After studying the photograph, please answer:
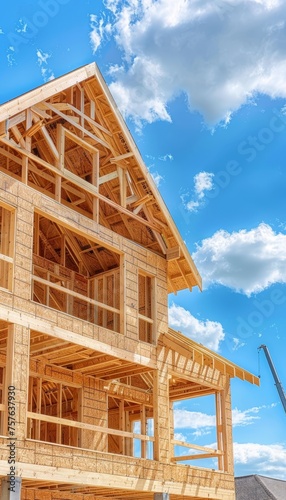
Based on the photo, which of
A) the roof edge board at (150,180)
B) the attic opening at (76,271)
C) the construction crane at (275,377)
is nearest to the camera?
the roof edge board at (150,180)

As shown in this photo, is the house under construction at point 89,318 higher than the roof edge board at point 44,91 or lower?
lower

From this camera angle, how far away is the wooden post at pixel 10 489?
54.5ft

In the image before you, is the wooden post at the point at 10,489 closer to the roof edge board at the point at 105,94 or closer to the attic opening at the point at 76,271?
the attic opening at the point at 76,271

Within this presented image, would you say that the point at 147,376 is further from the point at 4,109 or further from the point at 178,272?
the point at 4,109

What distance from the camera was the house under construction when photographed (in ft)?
61.4

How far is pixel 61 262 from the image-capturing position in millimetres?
25000

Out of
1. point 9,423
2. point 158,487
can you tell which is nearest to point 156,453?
point 158,487

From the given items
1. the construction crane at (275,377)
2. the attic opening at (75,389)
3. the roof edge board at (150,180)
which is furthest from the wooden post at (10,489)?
the construction crane at (275,377)

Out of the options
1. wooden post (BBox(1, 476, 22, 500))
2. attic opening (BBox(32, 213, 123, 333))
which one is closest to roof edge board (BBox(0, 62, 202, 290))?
attic opening (BBox(32, 213, 123, 333))

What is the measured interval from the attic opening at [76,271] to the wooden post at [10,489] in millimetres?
7862

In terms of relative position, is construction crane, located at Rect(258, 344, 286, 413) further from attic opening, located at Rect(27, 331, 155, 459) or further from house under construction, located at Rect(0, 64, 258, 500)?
attic opening, located at Rect(27, 331, 155, 459)

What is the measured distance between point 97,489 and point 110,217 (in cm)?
874

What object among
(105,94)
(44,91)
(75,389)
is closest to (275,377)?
(75,389)

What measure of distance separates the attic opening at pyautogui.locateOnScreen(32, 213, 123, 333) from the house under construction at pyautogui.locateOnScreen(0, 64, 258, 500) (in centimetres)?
5
